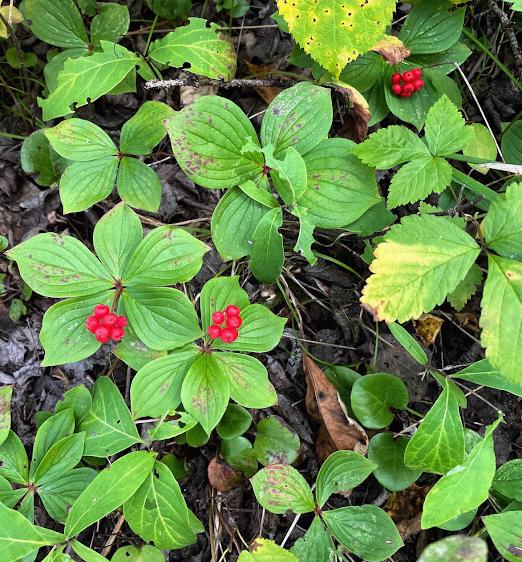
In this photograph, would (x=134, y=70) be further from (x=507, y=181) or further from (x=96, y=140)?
(x=507, y=181)

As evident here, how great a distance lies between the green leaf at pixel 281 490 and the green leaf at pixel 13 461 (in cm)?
106

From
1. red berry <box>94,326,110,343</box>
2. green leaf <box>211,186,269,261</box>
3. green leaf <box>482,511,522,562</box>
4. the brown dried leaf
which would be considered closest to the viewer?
green leaf <box>482,511,522,562</box>

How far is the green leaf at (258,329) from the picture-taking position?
234 cm

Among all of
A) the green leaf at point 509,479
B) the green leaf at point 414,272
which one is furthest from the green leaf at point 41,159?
the green leaf at point 509,479

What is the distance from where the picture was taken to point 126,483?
2180mm

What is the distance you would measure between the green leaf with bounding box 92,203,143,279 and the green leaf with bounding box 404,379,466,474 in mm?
1465

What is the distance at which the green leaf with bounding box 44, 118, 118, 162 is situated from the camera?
2590 mm

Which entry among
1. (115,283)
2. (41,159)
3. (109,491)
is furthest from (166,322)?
(41,159)

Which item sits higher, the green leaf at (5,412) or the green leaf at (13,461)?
the green leaf at (5,412)

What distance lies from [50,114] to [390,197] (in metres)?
1.80

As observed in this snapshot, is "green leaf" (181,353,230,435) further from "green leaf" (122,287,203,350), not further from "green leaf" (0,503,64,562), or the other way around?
"green leaf" (0,503,64,562)

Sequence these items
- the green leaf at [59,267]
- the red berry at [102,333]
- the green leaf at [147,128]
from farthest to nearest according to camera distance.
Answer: the green leaf at [147,128], the green leaf at [59,267], the red berry at [102,333]

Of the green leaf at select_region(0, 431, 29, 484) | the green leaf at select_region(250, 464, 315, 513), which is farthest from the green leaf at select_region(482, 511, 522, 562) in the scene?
the green leaf at select_region(0, 431, 29, 484)

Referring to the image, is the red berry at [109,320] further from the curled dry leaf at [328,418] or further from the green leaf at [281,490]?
the curled dry leaf at [328,418]
